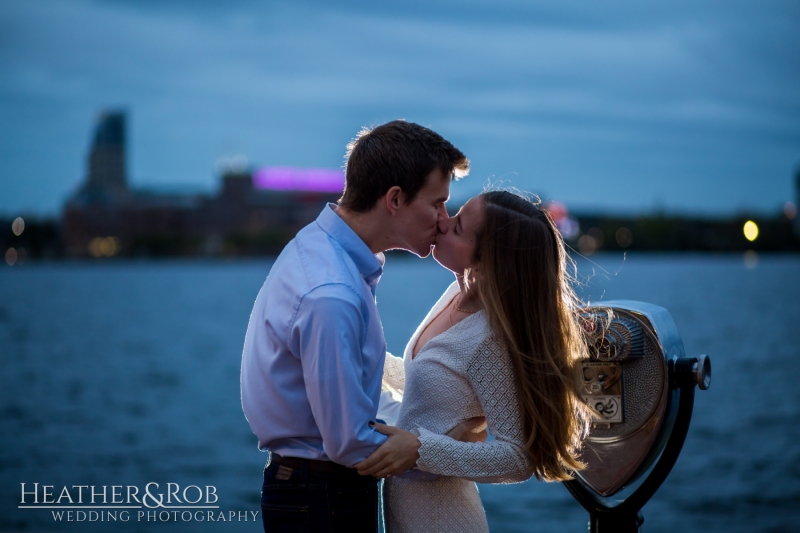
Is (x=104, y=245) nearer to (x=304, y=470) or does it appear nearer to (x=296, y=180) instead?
(x=296, y=180)

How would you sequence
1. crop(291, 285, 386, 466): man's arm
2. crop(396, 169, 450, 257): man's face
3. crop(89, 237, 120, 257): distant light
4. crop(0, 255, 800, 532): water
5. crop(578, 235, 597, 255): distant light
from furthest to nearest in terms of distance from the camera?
crop(89, 237, 120, 257): distant light < crop(578, 235, 597, 255): distant light < crop(0, 255, 800, 532): water < crop(396, 169, 450, 257): man's face < crop(291, 285, 386, 466): man's arm

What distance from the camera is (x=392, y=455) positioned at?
2.08m

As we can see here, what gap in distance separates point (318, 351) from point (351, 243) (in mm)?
350

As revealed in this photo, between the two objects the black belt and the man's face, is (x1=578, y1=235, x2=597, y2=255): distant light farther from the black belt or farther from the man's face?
the black belt

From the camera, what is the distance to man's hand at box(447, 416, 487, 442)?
2221 millimetres

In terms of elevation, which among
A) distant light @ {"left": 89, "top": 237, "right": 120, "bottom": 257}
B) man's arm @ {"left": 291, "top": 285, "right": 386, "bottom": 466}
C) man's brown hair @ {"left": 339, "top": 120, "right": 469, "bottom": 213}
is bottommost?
distant light @ {"left": 89, "top": 237, "right": 120, "bottom": 257}

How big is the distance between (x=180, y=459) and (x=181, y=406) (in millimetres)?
5534

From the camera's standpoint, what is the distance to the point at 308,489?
214 centimetres

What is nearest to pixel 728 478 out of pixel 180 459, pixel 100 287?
pixel 180 459

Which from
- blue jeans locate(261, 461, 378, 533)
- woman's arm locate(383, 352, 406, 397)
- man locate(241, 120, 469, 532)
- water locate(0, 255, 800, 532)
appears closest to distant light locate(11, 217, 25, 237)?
water locate(0, 255, 800, 532)

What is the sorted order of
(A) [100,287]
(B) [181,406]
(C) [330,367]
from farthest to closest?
(A) [100,287] → (B) [181,406] → (C) [330,367]

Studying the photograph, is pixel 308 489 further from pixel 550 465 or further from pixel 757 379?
pixel 757 379

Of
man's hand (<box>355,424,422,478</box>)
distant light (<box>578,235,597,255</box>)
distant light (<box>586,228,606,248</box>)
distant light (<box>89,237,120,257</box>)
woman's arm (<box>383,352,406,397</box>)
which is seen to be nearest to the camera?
man's hand (<box>355,424,422,478</box>)

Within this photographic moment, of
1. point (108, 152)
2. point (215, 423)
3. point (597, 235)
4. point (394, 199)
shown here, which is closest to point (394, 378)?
point (394, 199)
